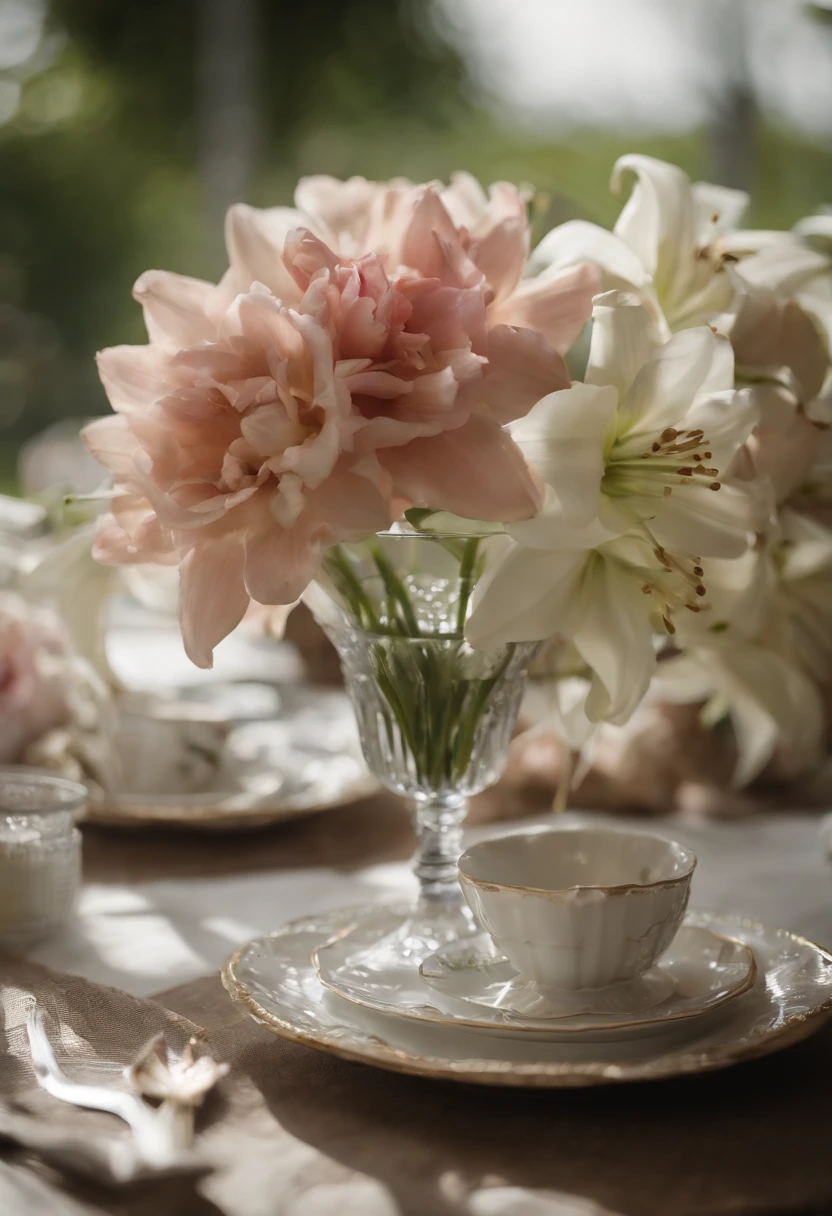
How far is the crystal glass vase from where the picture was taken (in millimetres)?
623

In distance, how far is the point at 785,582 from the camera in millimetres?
747

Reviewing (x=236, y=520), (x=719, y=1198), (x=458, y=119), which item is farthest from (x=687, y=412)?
(x=458, y=119)

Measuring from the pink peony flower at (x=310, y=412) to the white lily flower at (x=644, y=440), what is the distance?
0.01m

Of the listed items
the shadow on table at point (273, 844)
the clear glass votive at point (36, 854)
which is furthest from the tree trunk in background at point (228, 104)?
the clear glass votive at point (36, 854)

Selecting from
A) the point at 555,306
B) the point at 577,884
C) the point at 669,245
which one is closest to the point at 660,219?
the point at 669,245

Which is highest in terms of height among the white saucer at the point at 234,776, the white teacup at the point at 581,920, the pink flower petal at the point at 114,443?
the pink flower petal at the point at 114,443

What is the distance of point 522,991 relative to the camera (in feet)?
1.82

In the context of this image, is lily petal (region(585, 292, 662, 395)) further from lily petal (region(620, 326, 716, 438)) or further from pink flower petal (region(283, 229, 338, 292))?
pink flower petal (region(283, 229, 338, 292))

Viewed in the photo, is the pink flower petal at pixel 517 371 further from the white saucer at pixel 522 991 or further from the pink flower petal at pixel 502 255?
the white saucer at pixel 522 991

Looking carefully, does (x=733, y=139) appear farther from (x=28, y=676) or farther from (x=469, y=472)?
(x=469, y=472)

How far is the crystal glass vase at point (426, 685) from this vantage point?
24.5 inches

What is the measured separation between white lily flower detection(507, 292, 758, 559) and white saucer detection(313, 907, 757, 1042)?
0.18 meters

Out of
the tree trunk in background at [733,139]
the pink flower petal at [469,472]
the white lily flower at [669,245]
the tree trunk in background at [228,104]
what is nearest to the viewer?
the pink flower petal at [469,472]

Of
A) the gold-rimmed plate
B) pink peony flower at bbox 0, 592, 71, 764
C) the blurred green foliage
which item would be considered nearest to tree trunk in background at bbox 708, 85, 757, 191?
the blurred green foliage
